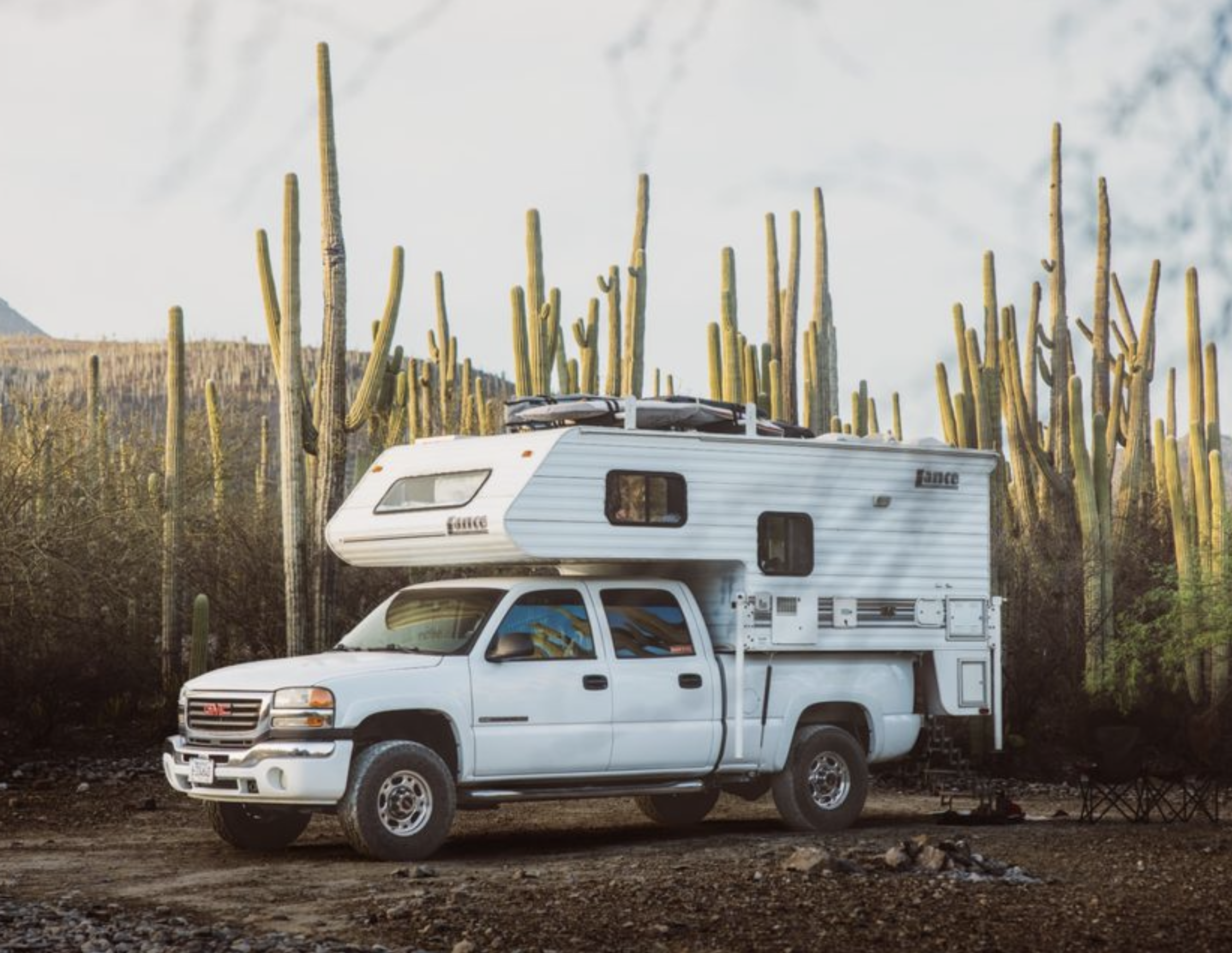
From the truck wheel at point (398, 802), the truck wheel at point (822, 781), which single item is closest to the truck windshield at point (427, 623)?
the truck wheel at point (398, 802)

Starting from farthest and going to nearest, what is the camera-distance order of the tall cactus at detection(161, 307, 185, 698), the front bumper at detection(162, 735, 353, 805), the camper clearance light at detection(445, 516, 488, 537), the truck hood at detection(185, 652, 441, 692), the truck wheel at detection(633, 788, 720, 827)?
the tall cactus at detection(161, 307, 185, 698) < the truck wheel at detection(633, 788, 720, 827) < the camper clearance light at detection(445, 516, 488, 537) < the truck hood at detection(185, 652, 441, 692) < the front bumper at detection(162, 735, 353, 805)

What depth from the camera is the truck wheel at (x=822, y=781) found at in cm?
1444

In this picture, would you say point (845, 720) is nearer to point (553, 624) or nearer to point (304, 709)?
point (553, 624)

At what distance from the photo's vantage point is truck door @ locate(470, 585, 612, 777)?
1284 centimetres

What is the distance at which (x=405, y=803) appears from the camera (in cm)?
1246

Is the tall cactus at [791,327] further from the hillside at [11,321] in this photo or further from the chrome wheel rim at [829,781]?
the hillside at [11,321]

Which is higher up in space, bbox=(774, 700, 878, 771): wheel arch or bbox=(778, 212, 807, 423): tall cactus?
bbox=(778, 212, 807, 423): tall cactus

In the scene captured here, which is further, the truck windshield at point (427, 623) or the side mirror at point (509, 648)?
the truck windshield at point (427, 623)

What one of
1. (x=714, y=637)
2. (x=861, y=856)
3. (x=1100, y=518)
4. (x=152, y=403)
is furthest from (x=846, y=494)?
(x=152, y=403)

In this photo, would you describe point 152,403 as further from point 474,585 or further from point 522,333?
point 474,585

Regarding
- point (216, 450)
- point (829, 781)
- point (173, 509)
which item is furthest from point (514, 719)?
point (216, 450)

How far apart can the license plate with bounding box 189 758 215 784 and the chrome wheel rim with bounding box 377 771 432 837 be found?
108 cm

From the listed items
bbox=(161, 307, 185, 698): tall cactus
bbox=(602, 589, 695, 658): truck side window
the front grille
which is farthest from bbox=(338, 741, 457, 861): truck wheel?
bbox=(161, 307, 185, 698): tall cactus

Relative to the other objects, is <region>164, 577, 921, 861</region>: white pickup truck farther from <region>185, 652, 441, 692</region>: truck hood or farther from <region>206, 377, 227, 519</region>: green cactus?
<region>206, 377, 227, 519</region>: green cactus
